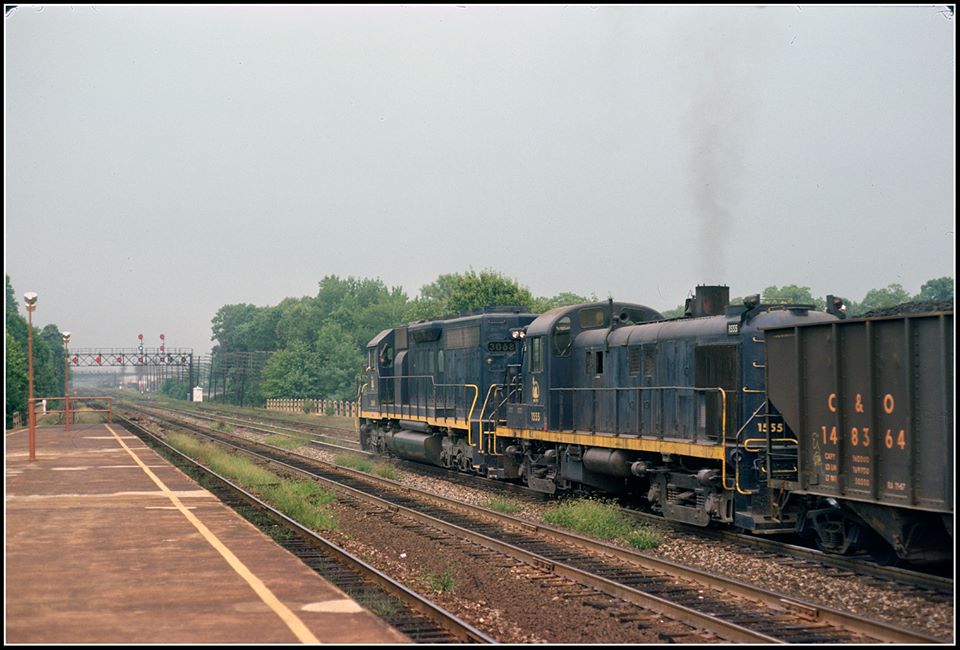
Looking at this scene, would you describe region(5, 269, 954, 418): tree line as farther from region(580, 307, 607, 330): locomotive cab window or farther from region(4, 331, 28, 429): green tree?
region(580, 307, 607, 330): locomotive cab window

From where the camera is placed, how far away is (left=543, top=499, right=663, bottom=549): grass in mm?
14625

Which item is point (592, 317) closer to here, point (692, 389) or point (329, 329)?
point (692, 389)

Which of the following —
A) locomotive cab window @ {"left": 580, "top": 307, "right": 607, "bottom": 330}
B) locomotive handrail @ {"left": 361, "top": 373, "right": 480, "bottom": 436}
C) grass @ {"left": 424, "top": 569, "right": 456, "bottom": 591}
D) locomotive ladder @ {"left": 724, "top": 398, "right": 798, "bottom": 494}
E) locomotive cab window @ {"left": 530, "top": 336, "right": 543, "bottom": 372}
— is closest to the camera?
grass @ {"left": 424, "top": 569, "right": 456, "bottom": 591}

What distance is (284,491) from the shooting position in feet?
67.8

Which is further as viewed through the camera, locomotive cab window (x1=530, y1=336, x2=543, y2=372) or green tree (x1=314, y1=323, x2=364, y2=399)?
green tree (x1=314, y1=323, x2=364, y2=399)

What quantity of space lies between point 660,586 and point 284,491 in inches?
436

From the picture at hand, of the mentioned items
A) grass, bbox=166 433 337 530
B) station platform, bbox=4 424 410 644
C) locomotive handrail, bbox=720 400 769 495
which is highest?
locomotive handrail, bbox=720 400 769 495

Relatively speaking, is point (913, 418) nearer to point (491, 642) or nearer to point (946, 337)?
point (946, 337)

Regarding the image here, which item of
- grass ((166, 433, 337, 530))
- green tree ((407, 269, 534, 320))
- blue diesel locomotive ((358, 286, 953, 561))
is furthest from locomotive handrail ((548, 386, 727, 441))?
green tree ((407, 269, 534, 320))

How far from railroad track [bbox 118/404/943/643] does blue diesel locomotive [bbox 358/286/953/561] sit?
174 cm

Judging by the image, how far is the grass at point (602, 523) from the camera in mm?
14625

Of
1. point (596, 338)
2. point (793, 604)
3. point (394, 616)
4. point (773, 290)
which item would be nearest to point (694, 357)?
point (596, 338)

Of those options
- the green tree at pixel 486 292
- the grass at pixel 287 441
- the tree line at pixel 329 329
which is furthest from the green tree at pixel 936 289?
the grass at pixel 287 441

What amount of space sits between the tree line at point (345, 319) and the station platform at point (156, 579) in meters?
22.2
